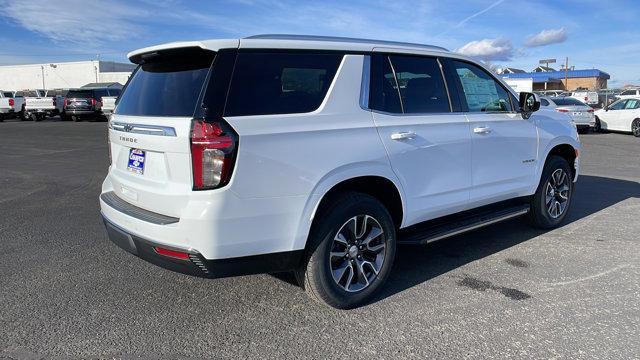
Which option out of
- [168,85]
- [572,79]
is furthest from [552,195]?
[572,79]

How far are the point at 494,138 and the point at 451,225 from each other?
96cm

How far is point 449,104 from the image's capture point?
178 inches

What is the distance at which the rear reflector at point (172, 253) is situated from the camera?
317cm

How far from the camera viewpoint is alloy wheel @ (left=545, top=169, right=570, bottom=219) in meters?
5.78

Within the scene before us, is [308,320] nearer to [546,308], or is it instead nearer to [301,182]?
[301,182]

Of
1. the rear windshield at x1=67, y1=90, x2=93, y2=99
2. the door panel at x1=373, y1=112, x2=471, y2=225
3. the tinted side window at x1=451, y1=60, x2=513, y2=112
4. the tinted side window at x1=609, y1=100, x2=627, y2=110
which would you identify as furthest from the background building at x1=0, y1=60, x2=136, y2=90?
the door panel at x1=373, y1=112, x2=471, y2=225

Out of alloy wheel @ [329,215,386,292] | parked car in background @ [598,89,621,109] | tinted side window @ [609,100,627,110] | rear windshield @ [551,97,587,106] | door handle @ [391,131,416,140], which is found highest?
parked car in background @ [598,89,621,109]

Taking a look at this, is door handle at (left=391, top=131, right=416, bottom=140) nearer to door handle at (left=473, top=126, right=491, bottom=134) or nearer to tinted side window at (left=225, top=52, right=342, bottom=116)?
tinted side window at (left=225, top=52, right=342, bottom=116)

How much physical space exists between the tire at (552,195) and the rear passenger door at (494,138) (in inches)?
13.3

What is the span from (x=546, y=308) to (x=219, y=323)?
236cm

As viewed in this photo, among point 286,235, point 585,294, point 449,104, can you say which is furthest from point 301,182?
point 585,294

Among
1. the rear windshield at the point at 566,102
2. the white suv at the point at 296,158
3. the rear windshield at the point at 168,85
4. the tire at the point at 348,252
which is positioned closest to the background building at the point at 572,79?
the rear windshield at the point at 566,102

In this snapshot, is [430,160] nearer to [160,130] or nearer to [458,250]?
[458,250]

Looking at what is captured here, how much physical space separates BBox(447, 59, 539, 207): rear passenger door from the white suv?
0.03 meters
